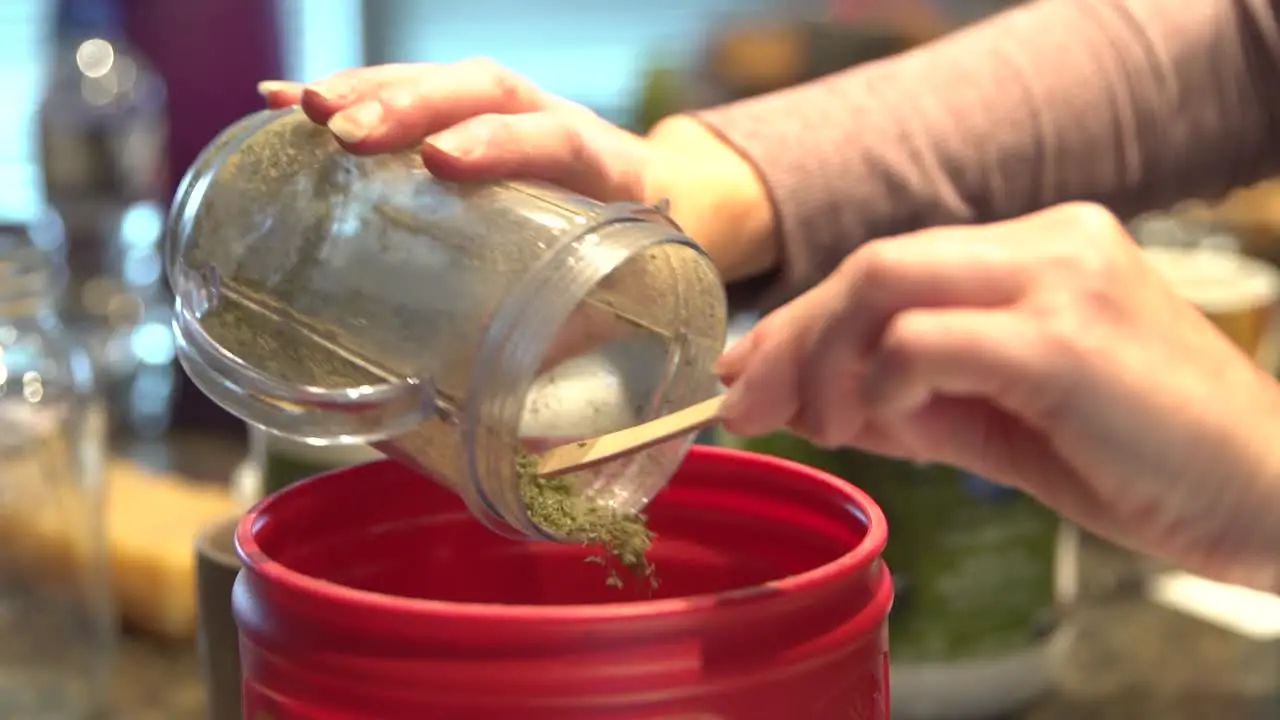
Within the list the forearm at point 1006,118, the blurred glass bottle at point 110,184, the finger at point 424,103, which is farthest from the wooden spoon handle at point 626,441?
the blurred glass bottle at point 110,184

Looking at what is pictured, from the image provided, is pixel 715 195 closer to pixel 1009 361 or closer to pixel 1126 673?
pixel 1009 361

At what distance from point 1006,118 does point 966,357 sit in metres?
0.31

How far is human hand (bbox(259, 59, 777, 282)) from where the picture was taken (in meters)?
0.41

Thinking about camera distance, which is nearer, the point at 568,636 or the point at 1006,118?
the point at 568,636

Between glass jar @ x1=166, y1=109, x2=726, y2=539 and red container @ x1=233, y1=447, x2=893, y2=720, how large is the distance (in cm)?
4

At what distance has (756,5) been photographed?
4.59 ft

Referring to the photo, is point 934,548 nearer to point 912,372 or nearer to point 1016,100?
point 1016,100

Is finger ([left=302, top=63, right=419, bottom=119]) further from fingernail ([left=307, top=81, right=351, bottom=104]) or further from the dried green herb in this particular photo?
the dried green herb

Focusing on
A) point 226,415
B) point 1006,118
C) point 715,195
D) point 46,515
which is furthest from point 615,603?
point 226,415

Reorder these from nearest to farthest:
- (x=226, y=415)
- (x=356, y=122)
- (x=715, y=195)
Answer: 1. (x=356, y=122)
2. (x=715, y=195)
3. (x=226, y=415)

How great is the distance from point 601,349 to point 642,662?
0.12 m

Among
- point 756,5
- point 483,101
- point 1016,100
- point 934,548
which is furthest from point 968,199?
point 756,5

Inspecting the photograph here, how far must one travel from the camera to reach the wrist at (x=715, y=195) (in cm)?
57

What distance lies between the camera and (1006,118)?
0.64 meters
